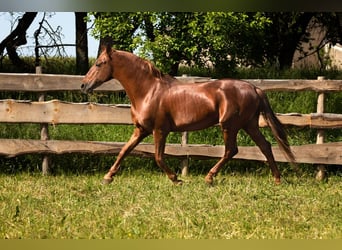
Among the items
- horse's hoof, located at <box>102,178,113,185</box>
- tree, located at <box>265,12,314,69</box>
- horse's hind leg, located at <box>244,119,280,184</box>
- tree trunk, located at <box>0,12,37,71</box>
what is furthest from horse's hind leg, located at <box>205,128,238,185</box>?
tree trunk, located at <box>0,12,37,71</box>

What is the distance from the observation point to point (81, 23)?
3.54 m

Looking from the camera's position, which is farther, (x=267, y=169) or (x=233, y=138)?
(x=267, y=169)

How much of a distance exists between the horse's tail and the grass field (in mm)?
189

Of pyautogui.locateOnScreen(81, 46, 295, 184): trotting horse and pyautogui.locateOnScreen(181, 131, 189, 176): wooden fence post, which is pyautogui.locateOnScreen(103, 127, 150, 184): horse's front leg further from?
pyautogui.locateOnScreen(181, 131, 189, 176): wooden fence post

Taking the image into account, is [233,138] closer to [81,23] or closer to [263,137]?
[263,137]

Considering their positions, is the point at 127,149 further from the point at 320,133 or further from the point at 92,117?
the point at 320,133

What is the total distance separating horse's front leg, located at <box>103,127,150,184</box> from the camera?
3562mm

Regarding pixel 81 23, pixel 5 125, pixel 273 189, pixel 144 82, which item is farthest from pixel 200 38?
pixel 5 125

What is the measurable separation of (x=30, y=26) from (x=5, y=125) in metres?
0.83

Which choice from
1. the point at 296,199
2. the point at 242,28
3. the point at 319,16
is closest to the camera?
the point at 296,199

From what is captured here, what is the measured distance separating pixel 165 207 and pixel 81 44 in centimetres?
113

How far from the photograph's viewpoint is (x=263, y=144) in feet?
11.8

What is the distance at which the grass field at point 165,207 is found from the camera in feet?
10.2

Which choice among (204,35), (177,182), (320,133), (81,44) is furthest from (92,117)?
(320,133)
